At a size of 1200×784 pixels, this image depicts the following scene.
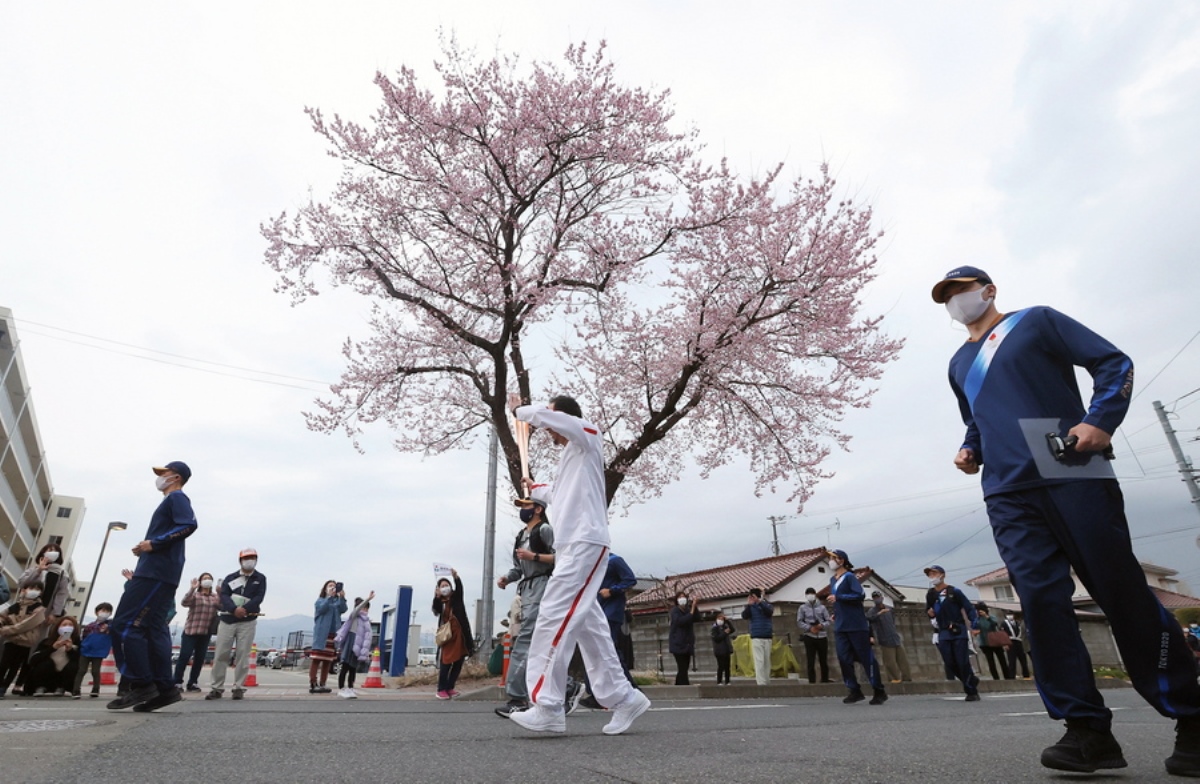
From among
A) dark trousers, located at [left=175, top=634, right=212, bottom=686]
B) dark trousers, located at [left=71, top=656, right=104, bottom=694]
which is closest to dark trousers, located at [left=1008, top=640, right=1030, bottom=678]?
dark trousers, located at [left=175, top=634, right=212, bottom=686]

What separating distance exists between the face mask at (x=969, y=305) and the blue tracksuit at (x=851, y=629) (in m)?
6.57

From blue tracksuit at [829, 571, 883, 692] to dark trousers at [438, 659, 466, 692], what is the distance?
4.97 meters

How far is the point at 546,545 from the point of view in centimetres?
628

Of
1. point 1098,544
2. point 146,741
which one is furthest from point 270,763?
point 1098,544

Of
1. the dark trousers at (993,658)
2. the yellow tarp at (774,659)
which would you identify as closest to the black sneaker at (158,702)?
the yellow tarp at (774,659)

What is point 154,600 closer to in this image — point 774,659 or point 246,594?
point 246,594

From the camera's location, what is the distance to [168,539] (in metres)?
5.59

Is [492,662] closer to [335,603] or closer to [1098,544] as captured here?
[335,603]

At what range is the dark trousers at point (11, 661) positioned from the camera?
869 centimetres

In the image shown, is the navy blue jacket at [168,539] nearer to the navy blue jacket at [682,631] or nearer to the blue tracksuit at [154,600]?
the blue tracksuit at [154,600]

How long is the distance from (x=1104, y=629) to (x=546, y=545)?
3637 cm

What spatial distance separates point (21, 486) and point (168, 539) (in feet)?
144

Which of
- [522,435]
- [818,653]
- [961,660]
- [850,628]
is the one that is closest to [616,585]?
[850,628]

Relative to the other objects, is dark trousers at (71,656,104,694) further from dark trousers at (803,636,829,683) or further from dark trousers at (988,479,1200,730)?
dark trousers at (803,636,829,683)
